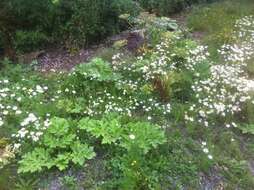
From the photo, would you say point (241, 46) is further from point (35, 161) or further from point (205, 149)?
point (35, 161)

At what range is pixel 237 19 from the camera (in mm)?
13812

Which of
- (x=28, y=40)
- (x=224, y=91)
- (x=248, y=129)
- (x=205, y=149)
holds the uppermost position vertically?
(x=28, y=40)

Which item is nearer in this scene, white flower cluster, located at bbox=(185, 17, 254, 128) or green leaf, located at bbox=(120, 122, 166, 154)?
green leaf, located at bbox=(120, 122, 166, 154)

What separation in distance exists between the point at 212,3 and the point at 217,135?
786cm

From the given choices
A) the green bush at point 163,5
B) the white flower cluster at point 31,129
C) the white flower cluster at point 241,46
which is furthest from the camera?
the green bush at point 163,5

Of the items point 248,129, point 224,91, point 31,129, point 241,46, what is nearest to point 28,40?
point 31,129

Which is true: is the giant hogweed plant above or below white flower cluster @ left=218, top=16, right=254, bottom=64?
above

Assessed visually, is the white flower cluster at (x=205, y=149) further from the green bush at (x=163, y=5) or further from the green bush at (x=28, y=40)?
the green bush at (x=163, y=5)

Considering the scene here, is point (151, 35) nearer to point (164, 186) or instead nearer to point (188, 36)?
point (188, 36)

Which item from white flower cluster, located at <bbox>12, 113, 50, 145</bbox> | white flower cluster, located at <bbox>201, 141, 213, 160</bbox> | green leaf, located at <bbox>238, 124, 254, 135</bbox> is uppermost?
white flower cluster, located at <bbox>12, 113, 50, 145</bbox>

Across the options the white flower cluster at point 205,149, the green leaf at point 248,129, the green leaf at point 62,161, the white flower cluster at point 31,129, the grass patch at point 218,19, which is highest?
the white flower cluster at point 31,129

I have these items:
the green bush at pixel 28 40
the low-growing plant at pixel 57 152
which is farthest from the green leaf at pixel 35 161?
the green bush at pixel 28 40

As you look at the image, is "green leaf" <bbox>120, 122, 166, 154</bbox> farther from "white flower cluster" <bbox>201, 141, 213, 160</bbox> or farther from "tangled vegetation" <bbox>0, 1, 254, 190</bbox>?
"white flower cluster" <bbox>201, 141, 213, 160</bbox>

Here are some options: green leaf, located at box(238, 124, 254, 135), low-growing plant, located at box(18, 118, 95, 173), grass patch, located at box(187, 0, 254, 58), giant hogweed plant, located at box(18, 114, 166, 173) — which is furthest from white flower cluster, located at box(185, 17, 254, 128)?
low-growing plant, located at box(18, 118, 95, 173)
